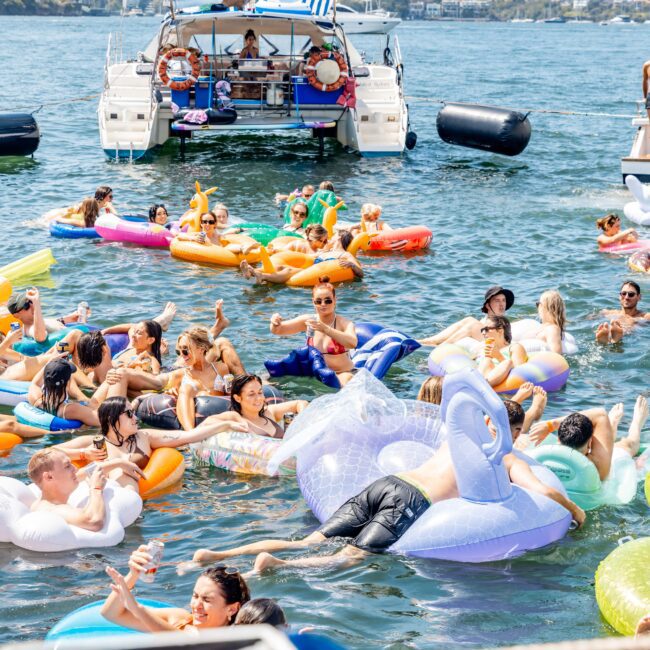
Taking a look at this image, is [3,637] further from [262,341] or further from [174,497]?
[262,341]

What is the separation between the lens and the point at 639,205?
16.7 metres

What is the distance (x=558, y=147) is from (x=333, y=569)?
1913 cm

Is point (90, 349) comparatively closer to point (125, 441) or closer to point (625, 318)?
point (125, 441)

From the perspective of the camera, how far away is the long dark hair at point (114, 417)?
780 cm

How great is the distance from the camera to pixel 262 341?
11625 mm

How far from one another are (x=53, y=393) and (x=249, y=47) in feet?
48.8

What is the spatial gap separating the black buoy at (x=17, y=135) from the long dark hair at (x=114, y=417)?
14.9 m

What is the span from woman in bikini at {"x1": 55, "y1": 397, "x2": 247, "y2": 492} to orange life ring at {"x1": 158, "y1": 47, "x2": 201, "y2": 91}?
14.0 metres

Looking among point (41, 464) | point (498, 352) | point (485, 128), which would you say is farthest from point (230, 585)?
point (485, 128)

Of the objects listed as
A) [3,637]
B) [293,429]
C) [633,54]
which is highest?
[633,54]

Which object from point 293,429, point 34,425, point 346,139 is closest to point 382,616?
point 293,429

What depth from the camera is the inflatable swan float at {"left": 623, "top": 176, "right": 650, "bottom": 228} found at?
1642 centimetres

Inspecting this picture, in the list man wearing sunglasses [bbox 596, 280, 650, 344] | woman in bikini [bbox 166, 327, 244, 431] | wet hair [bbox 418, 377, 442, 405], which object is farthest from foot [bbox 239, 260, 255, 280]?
wet hair [bbox 418, 377, 442, 405]

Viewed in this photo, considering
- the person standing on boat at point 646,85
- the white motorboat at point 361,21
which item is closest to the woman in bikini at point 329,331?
the person standing on boat at point 646,85
